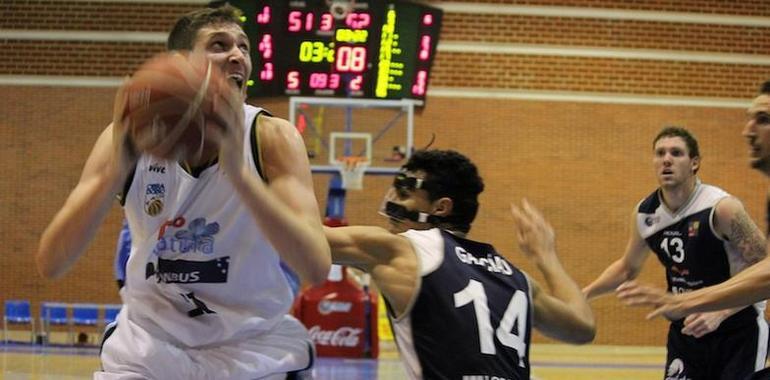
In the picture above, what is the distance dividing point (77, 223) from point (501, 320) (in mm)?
1386

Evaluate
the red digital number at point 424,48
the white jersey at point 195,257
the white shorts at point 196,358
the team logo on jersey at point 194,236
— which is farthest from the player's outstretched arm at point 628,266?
the red digital number at point 424,48

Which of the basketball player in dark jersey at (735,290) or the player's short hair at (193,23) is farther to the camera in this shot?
the basketball player in dark jersey at (735,290)

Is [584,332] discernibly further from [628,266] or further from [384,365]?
[384,365]

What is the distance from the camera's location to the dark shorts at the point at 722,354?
5.49 metres

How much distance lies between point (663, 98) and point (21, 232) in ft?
33.0

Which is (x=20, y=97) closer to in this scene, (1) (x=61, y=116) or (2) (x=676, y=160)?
(1) (x=61, y=116)

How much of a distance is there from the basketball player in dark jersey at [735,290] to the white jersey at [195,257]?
5.50 ft

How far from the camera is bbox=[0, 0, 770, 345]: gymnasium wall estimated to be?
15797mm

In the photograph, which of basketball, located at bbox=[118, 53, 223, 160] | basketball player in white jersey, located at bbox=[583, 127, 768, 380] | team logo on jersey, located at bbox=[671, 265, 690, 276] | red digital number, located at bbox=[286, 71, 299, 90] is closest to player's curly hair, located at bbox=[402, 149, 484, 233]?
basketball, located at bbox=[118, 53, 223, 160]

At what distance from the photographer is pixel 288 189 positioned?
2.64 meters

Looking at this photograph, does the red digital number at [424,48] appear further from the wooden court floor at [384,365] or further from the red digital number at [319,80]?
the wooden court floor at [384,365]

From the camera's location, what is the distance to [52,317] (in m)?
15.1

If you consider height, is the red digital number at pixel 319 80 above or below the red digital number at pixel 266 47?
below

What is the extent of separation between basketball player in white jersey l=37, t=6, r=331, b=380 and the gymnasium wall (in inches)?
502
